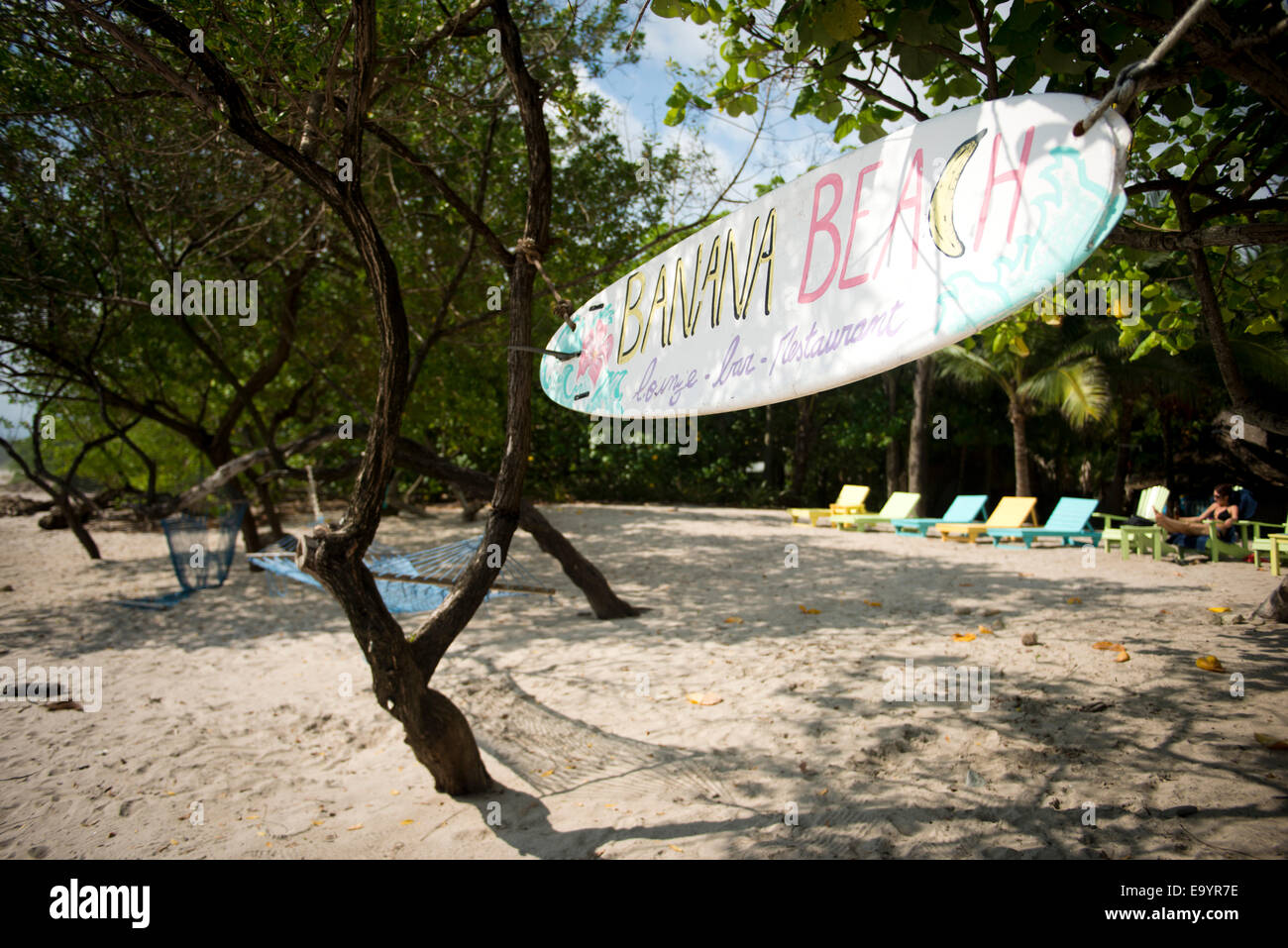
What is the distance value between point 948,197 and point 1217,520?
23.7 feet

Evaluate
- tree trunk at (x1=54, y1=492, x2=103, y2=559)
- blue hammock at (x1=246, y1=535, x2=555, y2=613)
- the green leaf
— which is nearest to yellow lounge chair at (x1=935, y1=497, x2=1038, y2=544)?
blue hammock at (x1=246, y1=535, x2=555, y2=613)

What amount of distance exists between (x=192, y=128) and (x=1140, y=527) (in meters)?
8.63

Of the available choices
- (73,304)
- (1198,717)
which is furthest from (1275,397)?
(73,304)

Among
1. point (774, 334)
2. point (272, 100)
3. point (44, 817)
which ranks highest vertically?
point (272, 100)

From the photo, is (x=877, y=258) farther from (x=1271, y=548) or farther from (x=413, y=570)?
(x=1271, y=548)

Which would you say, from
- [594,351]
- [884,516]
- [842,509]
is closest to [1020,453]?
[884,516]

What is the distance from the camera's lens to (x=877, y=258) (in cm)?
149

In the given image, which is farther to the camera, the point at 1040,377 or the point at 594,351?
the point at 1040,377

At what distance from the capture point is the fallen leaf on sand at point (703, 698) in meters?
3.61

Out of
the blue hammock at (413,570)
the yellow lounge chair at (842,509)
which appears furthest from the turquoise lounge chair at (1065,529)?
the blue hammock at (413,570)

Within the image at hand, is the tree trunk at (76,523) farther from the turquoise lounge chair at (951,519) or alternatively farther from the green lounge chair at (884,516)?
the turquoise lounge chair at (951,519)

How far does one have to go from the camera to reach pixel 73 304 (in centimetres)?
707

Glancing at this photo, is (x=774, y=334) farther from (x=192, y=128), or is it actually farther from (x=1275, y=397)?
(x=1275, y=397)

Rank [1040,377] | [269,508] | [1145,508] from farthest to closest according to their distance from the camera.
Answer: [1040,377] < [1145,508] < [269,508]
